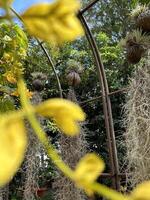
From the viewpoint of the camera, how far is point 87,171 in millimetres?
123

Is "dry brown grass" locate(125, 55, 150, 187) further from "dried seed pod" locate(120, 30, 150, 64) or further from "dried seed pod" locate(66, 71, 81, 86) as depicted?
"dried seed pod" locate(66, 71, 81, 86)

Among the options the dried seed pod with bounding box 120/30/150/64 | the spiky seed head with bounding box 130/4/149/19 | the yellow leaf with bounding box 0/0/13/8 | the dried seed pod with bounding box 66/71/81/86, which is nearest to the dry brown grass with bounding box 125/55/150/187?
the dried seed pod with bounding box 120/30/150/64

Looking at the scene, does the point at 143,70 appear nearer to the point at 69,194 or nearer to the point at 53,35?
the point at 69,194

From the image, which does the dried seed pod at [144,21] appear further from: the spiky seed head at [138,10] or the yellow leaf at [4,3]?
the yellow leaf at [4,3]

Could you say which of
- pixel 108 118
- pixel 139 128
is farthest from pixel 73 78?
pixel 139 128

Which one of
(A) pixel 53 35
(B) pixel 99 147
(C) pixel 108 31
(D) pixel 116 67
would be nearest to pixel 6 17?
(A) pixel 53 35

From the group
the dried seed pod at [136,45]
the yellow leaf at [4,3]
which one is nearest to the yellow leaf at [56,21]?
the yellow leaf at [4,3]

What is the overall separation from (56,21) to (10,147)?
0.14ft

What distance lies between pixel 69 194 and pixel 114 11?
5.58 metres

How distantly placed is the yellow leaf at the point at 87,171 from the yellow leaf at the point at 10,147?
2 centimetres

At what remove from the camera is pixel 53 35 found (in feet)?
0.45

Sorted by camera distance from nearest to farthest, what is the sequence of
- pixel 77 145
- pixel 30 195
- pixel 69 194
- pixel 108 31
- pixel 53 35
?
pixel 53 35 → pixel 69 194 → pixel 77 145 → pixel 30 195 → pixel 108 31

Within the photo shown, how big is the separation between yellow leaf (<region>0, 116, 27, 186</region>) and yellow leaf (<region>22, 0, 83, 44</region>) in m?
0.03

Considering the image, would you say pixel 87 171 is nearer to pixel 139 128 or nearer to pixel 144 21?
pixel 139 128
